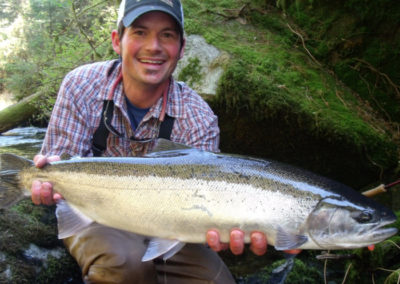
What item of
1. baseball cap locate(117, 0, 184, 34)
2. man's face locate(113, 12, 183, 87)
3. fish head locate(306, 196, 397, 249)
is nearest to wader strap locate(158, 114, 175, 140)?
man's face locate(113, 12, 183, 87)

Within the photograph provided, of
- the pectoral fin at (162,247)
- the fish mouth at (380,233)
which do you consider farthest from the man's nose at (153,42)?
the fish mouth at (380,233)

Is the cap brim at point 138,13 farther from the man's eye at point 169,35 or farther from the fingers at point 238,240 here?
the fingers at point 238,240

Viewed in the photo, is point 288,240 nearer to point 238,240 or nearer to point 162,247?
point 238,240

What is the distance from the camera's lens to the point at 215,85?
13.1ft

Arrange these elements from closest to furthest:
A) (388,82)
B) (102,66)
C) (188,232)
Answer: (188,232) < (102,66) < (388,82)

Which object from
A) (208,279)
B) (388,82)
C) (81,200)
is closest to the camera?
(81,200)

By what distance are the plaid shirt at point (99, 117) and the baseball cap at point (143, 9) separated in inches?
19.9

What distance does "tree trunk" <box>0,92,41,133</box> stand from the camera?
8108 millimetres

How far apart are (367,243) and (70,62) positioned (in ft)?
22.4

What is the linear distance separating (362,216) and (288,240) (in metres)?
0.43

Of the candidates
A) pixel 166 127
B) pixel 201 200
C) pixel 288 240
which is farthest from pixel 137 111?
pixel 288 240

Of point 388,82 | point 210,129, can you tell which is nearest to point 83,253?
point 210,129

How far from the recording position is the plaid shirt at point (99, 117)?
2.82 m

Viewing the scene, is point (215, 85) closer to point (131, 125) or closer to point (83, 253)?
point (131, 125)
